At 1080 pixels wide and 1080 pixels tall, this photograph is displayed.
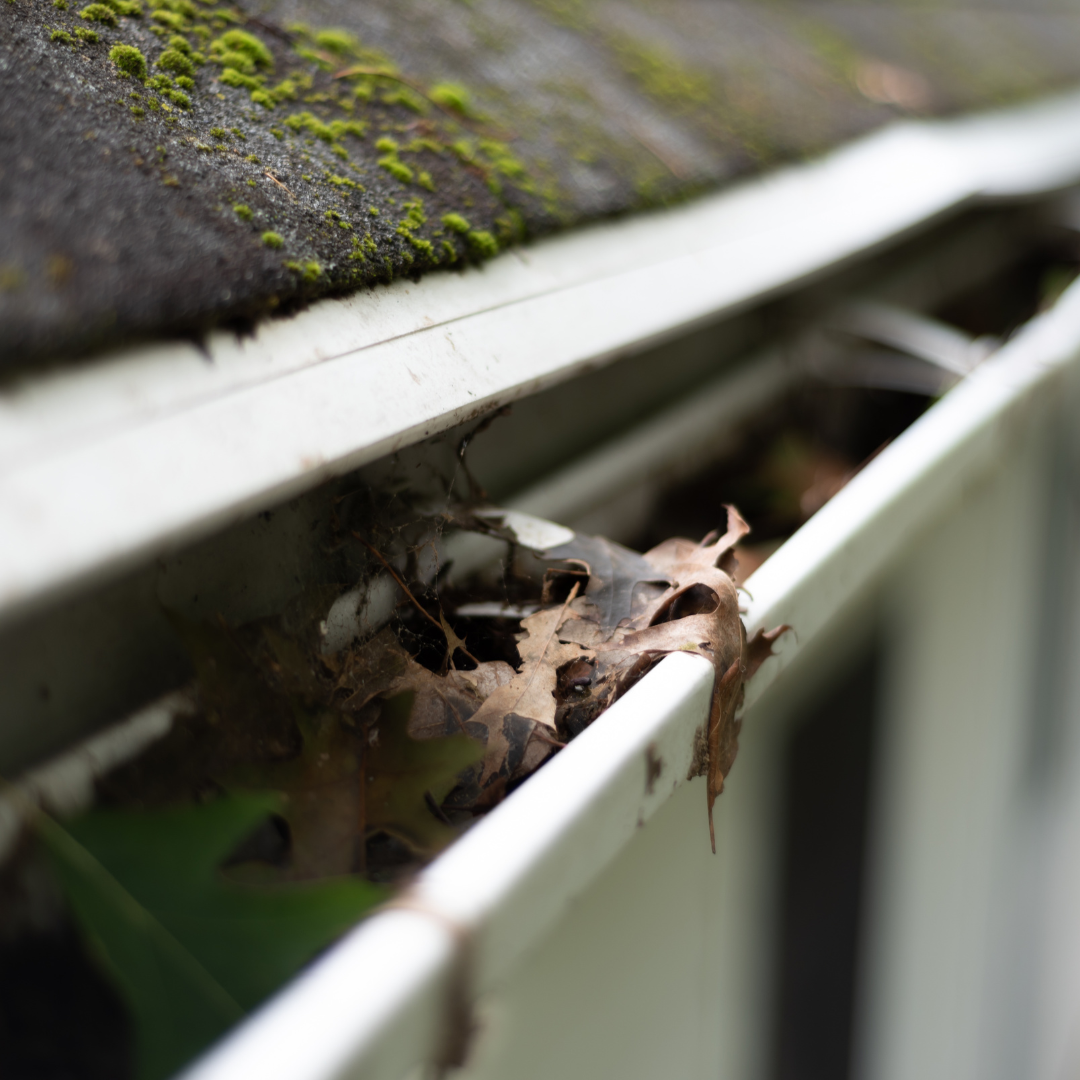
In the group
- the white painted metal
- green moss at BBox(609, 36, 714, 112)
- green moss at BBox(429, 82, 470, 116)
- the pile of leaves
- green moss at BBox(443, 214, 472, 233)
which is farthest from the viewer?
green moss at BBox(609, 36, 714, 112)

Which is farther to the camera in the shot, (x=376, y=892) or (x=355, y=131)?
(x=355, y=131)

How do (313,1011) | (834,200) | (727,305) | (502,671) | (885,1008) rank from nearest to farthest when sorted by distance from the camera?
(313,1011), (502,671), (727,305), (834,200), (885,1008)

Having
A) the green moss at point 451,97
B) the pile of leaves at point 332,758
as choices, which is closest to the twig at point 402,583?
the pile of leaves at point 332,758

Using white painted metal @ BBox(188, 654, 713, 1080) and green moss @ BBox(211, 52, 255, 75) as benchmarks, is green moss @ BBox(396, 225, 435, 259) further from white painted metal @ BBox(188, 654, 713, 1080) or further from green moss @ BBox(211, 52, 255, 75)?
white painted metal @ BBox(188, 654, 713, 1080)

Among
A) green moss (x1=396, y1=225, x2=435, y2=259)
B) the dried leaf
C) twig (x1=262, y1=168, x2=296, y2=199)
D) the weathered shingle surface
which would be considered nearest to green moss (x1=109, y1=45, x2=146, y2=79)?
the weathered shingle surface

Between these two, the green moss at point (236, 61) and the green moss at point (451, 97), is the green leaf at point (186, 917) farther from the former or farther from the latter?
the green moss at point (451, 97)

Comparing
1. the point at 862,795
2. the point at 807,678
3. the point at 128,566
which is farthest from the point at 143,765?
the point at 862,795

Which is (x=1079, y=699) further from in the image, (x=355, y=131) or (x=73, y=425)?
(x=73, y=425)
